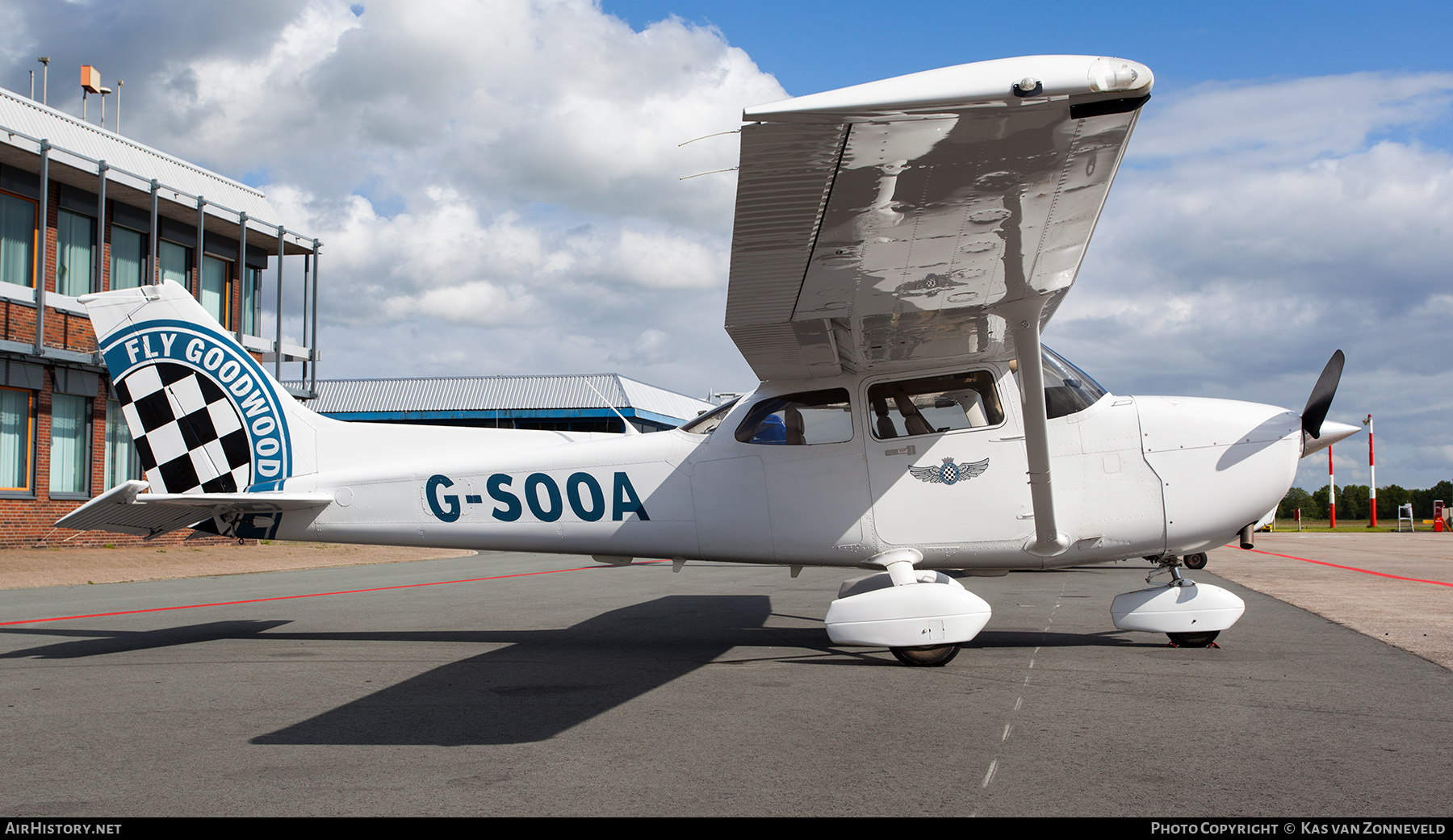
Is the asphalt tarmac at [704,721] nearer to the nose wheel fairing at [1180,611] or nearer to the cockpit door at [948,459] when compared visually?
the nose wheel fairing at [1180,611]

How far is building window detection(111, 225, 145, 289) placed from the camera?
21172mm

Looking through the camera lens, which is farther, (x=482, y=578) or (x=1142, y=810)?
(x=482, y=578)

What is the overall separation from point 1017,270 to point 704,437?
2786 mm

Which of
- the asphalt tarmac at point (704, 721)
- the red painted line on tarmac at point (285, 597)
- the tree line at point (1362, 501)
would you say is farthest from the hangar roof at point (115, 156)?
the tree line at point (1362, 501)

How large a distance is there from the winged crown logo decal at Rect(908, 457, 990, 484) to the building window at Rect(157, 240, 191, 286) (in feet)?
71.5

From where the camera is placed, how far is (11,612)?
9.87 meters

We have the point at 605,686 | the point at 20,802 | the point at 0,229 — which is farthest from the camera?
the point at 0,229

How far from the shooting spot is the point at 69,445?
2022cm

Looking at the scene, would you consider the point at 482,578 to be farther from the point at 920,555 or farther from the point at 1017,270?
the point at 1017,270

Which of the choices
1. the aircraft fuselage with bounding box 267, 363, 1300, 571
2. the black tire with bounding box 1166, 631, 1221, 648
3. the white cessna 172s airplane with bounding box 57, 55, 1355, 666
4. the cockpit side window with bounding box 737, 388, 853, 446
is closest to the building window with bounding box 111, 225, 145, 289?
the white cessna 172s airplane with bounding box 57, 55, 1355, 666

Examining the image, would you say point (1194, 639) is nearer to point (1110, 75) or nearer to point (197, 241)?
point (1110, 75)

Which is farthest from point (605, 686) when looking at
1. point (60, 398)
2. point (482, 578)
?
point (60, 398)

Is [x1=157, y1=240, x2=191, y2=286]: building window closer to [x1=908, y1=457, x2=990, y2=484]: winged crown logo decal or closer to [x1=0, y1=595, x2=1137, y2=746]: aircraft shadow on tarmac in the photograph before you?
[x1=0, y1=595, x2=1137, y2=746]: aircraft shadow on tarmac

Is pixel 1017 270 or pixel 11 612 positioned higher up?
pixel 1017 270
